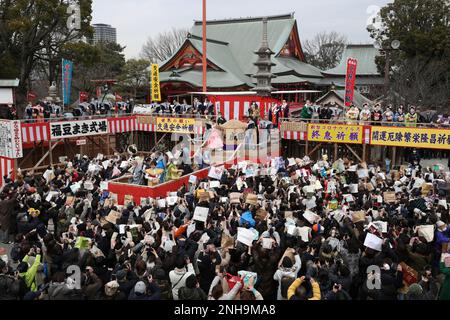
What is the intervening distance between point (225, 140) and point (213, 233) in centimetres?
1073

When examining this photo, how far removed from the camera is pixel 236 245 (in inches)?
277

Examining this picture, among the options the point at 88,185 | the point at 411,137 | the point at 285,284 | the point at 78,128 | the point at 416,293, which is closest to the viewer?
the point at 416,293

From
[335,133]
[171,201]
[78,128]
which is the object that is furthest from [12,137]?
[335,133]

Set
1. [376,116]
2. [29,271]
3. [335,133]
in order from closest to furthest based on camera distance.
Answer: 1. [29,271]
2. [376,116]
3. [335,133]

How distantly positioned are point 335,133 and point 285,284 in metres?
13.3

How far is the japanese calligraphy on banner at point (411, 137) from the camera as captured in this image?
15961mm

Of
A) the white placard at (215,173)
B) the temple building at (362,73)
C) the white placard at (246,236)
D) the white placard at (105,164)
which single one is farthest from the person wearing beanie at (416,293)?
the temple building at (362,73)

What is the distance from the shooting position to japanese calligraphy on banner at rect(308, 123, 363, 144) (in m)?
17.6

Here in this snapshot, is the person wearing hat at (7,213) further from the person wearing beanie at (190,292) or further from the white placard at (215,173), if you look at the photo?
the person wearing beanie at (190,292)

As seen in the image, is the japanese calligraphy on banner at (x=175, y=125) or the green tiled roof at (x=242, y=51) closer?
the japanese calligraphy on banner at (x=175, y=125)

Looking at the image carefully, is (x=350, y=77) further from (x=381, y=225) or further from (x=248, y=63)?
(x=248, y=63)

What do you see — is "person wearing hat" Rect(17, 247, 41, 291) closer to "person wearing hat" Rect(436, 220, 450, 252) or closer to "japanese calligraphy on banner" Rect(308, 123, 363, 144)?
"person wearing hat" Rect(436, 220, 450, 252)

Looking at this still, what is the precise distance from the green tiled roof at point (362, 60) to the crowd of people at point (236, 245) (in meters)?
26.5
